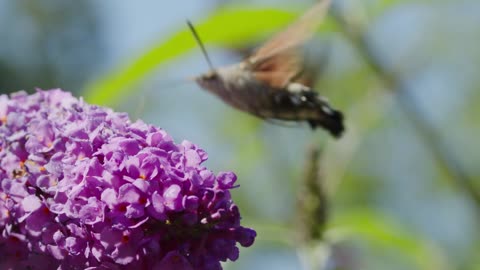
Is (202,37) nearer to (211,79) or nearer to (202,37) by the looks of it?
(202,37)

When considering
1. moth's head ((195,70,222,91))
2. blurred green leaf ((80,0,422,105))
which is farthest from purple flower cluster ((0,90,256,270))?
blurred green leaf ((80,0,422,105))

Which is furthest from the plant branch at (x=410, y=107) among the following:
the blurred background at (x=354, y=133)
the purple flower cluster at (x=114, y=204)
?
the purple flower cluster at (x=114, y=204)

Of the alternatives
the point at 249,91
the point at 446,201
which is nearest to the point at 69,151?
the point at 249,91

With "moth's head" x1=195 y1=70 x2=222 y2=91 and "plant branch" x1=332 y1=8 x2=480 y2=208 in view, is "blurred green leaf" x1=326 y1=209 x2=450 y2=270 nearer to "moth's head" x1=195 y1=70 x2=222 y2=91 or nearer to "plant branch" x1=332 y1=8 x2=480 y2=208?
"plant branch" x1=332 y1=8 x2=480 y2=208

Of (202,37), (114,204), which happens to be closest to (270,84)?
(202,37)

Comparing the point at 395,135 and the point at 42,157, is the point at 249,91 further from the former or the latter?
the point at 395,135
